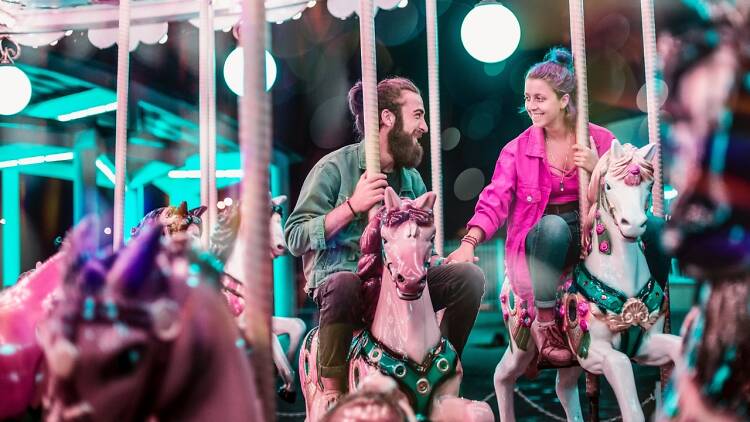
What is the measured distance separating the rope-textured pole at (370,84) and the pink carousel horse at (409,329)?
0.22 meters

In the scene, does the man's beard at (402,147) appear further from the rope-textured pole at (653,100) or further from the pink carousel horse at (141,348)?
the pink carousel horse at (141,348)

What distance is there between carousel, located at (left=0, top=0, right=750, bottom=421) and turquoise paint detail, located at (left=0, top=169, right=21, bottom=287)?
273 centimetres

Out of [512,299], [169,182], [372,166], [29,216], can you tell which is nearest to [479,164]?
[169,182]

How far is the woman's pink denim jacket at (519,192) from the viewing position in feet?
10.8

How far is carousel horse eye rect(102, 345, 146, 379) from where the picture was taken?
37.6 inches

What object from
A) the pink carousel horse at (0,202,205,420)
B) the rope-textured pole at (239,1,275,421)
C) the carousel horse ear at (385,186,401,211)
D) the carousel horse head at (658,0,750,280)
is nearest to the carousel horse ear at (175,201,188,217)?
the carousel horse ear at (385,186,401,211)

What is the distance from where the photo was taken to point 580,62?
3.09 metres

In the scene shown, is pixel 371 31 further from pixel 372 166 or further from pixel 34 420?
pixel 34 420

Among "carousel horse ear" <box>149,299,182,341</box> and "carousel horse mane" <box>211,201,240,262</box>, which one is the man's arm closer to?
"carousel horse mane" <box>211,201,240,262</box>

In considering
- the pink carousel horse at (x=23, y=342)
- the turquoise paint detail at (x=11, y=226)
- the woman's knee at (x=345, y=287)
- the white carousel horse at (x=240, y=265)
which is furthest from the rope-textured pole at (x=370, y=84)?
the turquoise paint detail at (x=11, y=226)

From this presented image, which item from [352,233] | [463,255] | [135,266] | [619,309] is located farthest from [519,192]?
[135,266]

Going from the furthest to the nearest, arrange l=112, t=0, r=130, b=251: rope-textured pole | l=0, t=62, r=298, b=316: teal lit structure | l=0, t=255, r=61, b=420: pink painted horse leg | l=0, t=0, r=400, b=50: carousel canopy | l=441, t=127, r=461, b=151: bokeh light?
1. l=441, t=127, r=461, b=151: bokeh light
2. l=0, t=62, r=298, b=316: teal lit structure
3. l=0, t=0, r=400, b=50: carousel canopy
4. l=112, t=0, r=130, b=251: rope-textured pole
5. l=0, t=255, r=61, b=420: pink painted horse leg

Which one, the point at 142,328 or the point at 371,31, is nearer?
the point at 142,328

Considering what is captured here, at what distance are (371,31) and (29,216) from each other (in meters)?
6.50
